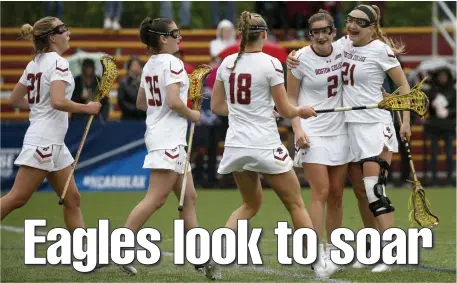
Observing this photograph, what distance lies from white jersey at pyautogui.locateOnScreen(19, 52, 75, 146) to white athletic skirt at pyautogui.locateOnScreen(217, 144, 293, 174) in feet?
5.08

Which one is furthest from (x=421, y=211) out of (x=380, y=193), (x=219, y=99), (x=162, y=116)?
(x=162, y=116)

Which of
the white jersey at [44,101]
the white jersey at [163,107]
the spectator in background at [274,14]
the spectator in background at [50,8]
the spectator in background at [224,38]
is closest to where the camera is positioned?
the white jersey at [163,107]

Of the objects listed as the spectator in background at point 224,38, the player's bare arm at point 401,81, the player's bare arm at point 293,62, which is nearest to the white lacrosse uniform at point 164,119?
the player's bare arm at point 293,62

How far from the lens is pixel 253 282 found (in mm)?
9266

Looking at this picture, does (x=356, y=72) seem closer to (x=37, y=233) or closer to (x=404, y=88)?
(x=404, y=88)

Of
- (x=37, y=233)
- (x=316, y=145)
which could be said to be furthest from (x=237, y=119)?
(x=37, y=233)

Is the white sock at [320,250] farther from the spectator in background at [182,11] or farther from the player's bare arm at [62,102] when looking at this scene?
the spectator in background at [182,11]

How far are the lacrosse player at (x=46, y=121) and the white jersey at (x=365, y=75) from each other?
2.18 metres

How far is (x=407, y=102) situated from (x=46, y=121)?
3.05 meters

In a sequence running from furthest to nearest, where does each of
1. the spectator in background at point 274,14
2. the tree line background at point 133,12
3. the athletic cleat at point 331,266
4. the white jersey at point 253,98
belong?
1. the tree line background at point 133,12
2. the spectator in background at point 274,14
3. the athletic cleat at point 331,266
4. the white jersey at point 253,98

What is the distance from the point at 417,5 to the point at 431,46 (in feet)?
31.9

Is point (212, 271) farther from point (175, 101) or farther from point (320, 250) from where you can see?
point (175, 101)

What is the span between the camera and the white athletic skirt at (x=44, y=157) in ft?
32.2

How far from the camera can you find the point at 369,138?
1009 centimetres
